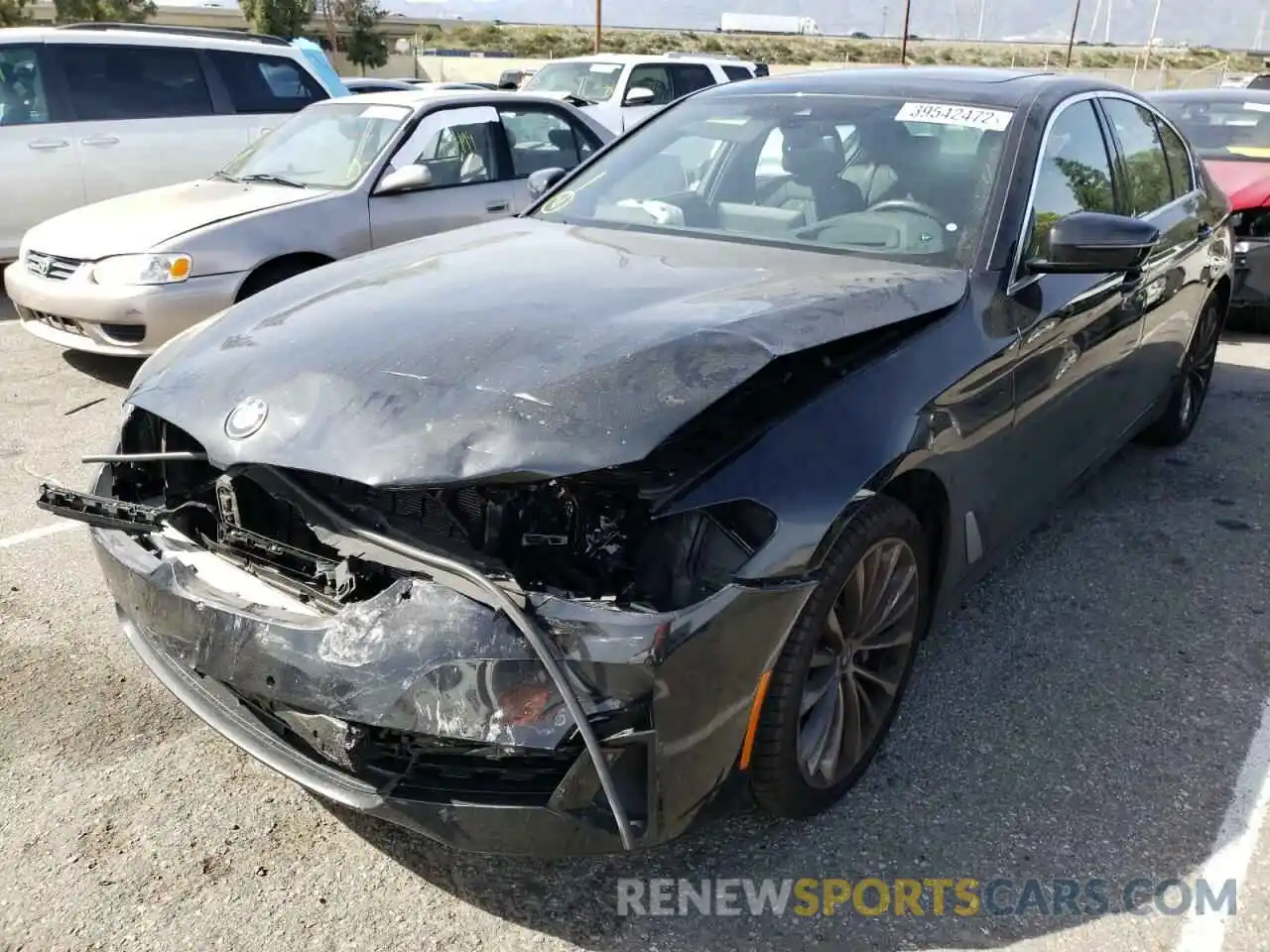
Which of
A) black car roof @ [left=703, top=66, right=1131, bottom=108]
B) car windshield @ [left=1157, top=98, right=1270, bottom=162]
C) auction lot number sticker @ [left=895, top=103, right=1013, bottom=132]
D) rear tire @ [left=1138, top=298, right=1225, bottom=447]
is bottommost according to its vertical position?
rear tire @ [left=1138, top=298, right=1225, bottom=447]

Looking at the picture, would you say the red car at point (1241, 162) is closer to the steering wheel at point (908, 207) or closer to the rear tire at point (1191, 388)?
the rear tire at point (1191, 388)

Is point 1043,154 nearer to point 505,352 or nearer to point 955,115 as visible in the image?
point 955,115

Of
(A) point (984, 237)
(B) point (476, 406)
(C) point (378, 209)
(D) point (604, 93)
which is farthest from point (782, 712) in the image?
(D) point (604, 93)

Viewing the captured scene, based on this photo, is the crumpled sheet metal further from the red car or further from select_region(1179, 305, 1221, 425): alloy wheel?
the red car

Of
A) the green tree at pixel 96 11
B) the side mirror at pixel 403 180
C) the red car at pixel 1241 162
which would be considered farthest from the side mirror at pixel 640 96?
the green tree at pixel 96 11

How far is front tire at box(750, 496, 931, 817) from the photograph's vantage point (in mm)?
2270

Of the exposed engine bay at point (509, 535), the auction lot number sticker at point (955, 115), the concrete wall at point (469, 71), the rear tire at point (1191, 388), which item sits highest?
the auction lot number sticker at point (955, 115)

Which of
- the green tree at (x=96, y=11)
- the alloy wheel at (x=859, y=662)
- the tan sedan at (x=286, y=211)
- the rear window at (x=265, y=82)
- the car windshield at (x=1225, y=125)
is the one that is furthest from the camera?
the green tree at (x=96, y=11)

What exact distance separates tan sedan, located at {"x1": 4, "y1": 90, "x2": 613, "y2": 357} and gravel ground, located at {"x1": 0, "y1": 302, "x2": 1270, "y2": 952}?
6.98 ft

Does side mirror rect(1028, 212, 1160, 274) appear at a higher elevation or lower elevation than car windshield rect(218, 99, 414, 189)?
higher

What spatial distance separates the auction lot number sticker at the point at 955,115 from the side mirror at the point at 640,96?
10405 mm

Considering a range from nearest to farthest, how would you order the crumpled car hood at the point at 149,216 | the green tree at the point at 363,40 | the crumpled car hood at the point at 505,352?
the crumpled car hood at the point at 505,352 < the crumpled car hood at the point at 149,216 < the green tree at the point at 363,40

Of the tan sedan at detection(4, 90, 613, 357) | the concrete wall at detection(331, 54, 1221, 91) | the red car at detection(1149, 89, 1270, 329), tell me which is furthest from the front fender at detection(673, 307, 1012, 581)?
the concrete wall at detection(331, 54, 1221, 91)

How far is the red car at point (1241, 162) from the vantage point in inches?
273
